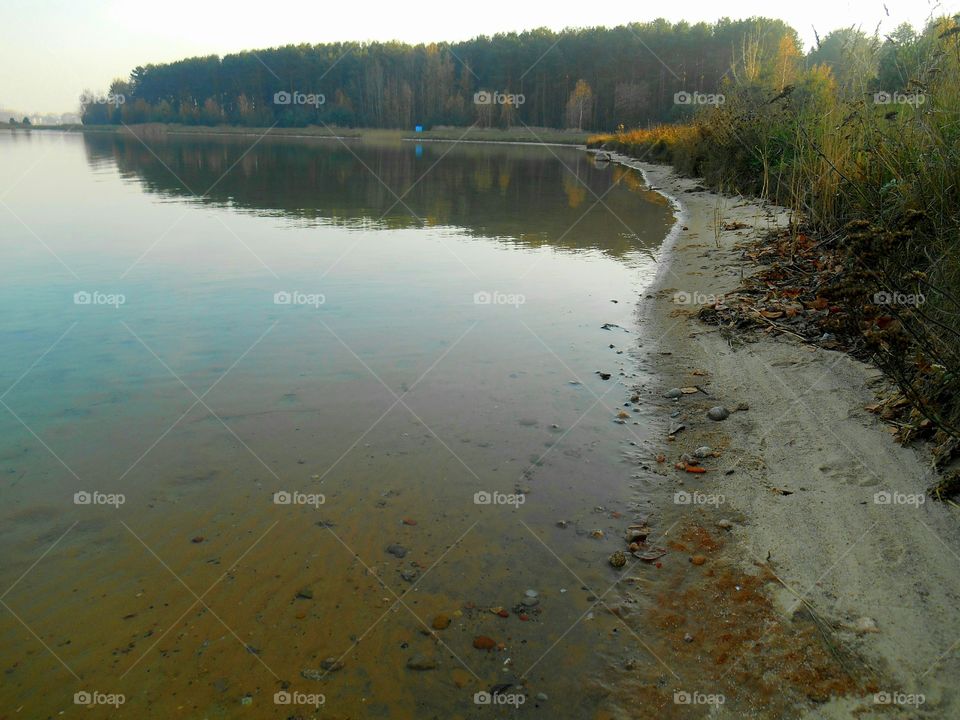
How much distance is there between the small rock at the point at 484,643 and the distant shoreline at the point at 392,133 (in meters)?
65.0

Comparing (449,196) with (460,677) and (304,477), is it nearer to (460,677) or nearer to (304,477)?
(304,477)

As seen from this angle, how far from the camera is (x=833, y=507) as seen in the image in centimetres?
353

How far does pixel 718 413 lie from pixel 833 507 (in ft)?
4.76

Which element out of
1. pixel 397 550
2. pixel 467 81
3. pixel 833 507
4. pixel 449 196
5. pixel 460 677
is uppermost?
pixel 467 81

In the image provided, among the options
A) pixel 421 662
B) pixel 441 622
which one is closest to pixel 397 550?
pixel 441 622

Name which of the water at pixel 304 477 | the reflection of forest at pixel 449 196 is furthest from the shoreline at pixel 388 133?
the water at pixel 304 477

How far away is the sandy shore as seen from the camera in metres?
2.60

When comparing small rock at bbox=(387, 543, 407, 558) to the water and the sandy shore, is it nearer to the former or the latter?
the water

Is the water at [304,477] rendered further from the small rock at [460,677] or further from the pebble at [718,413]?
the pebble at [718,413]

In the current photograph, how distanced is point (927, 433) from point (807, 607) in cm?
141

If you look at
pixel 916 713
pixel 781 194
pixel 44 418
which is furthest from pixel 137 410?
pixel 781 194

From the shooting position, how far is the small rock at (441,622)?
3.02 meters

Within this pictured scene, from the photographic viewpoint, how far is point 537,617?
3084 millimetres

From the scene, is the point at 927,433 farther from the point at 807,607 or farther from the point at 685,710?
the point at 685,710
